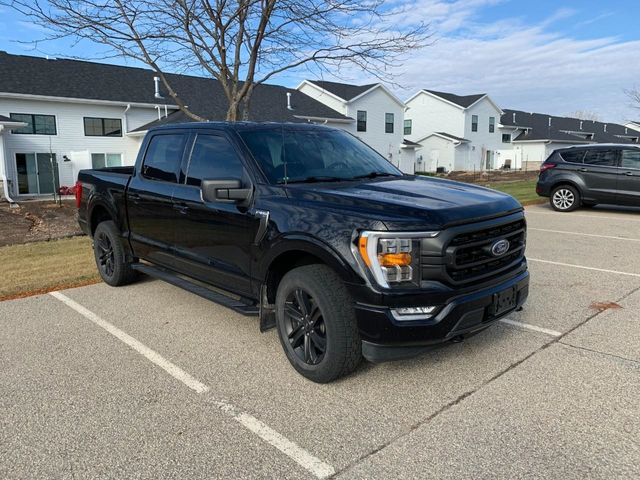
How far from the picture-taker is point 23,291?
20.5ft

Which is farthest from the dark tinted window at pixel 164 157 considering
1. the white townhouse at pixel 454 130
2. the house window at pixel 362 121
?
the white townhouse at pixel 454 130

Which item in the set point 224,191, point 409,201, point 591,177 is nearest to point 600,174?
point 591,177

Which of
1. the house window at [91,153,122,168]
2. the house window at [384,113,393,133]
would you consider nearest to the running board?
the house window at [91,153,122,168]

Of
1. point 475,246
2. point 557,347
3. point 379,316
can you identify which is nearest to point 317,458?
point 379,316

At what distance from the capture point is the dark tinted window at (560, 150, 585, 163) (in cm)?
1310

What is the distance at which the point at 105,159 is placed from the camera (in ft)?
88.0

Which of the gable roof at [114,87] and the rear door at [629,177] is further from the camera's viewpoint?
the gable roof at [114,87]

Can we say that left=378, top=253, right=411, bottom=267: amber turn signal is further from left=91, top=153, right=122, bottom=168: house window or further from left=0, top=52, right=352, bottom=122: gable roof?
left=91, top=153, right=122, bottom=168: house window

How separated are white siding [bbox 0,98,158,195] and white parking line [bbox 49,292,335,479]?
74.1ft

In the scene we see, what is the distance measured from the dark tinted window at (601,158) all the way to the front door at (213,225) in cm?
1149

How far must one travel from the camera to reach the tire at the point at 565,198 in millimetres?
13117

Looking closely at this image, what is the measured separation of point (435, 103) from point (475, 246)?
50159mm

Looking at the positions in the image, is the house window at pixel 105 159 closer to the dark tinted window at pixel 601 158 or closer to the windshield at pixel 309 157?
the dark tinted window at pixel 601 158

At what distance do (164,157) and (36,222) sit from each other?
1234cm
